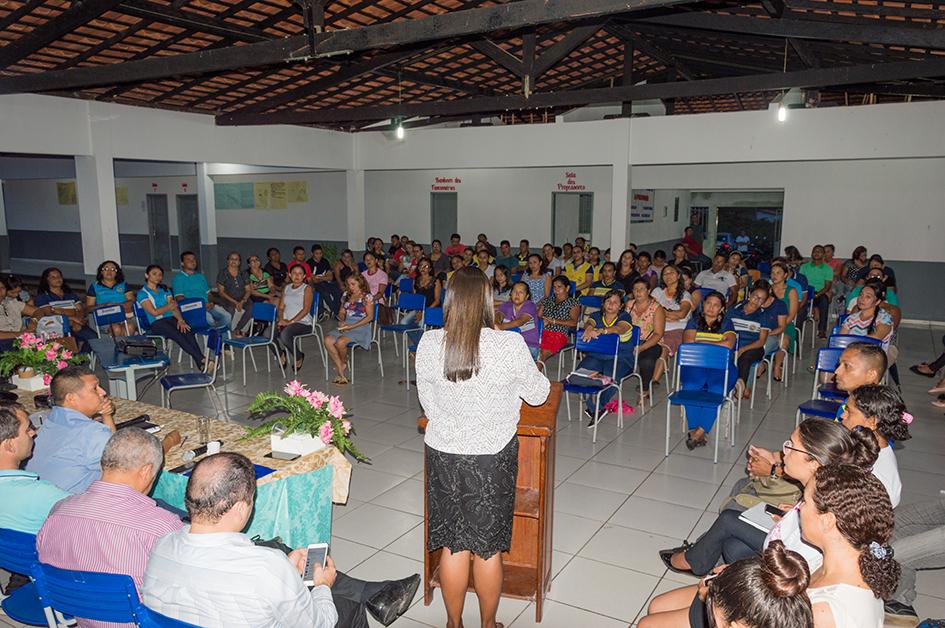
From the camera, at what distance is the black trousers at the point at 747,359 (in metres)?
6.62

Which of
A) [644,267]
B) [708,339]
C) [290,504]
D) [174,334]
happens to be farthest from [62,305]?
[644,267]

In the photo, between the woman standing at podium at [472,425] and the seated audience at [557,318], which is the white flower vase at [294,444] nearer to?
the woman standing at podium at [472,425]

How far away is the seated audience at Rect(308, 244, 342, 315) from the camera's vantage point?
36.4ft

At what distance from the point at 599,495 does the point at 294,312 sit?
15.4 feet

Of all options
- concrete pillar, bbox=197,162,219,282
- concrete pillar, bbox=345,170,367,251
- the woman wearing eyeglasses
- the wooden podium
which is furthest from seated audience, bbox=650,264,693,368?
concrete pillar, bbox=197,162,219,282

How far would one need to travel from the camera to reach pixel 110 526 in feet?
7.88

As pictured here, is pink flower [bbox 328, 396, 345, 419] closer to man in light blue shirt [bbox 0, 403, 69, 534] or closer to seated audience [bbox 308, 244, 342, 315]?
man in light blue shirt [bbox 0, 403, 69, 534]

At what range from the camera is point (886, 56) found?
836cm

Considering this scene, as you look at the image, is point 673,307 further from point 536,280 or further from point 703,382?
point 536,280

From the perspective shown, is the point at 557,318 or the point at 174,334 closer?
the point at 174,334

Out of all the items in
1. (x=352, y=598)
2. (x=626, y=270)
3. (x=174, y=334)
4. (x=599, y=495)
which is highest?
(x=626, y=270)

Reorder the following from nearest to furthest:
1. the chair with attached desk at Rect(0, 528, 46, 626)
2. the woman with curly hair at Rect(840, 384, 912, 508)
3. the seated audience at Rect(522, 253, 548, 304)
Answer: the chair with attached desk at Rect(0, 528, 46, 626) < the woman with curly hair at Rect(840, 384, 912, 508) < the seated audience at Rect(522, 253, 548, 304)

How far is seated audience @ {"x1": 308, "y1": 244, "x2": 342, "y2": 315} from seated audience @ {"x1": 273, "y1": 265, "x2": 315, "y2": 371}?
2746 mm

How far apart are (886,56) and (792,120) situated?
175 centimetres
